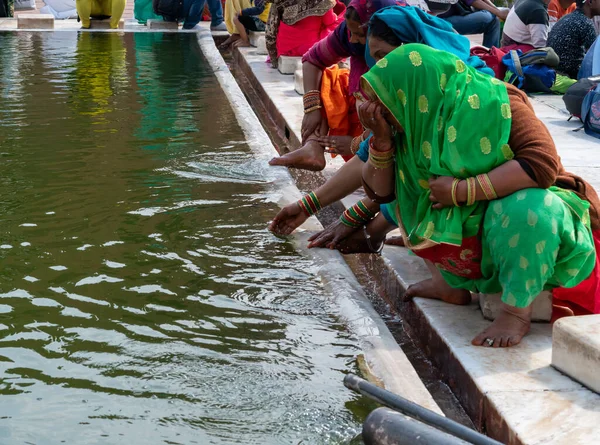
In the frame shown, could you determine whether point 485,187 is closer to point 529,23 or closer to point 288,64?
point 529,23

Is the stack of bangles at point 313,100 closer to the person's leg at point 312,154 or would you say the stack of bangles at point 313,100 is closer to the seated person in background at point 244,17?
the person's leg at point 312,154

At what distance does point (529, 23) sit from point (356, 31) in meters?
3.96

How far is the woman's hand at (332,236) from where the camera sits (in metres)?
4.09

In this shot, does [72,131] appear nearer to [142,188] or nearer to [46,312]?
[142,188]

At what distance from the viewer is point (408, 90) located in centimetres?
306

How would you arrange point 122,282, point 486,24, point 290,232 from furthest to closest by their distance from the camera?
point 486,24, point 290,232, point 122,282

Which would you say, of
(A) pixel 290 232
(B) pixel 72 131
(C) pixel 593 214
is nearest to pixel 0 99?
(B) pixel 72 131

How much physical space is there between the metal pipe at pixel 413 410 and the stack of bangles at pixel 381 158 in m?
0.77

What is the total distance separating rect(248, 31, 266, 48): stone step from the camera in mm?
11047

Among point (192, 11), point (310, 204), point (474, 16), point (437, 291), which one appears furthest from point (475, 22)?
point (437, 291)

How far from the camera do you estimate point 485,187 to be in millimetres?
2982

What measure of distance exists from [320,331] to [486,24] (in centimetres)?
715

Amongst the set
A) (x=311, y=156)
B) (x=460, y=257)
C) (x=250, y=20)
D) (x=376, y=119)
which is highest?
(x=376, y=119)

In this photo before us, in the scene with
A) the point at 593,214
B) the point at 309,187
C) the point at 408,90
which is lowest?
the point at 309,187
